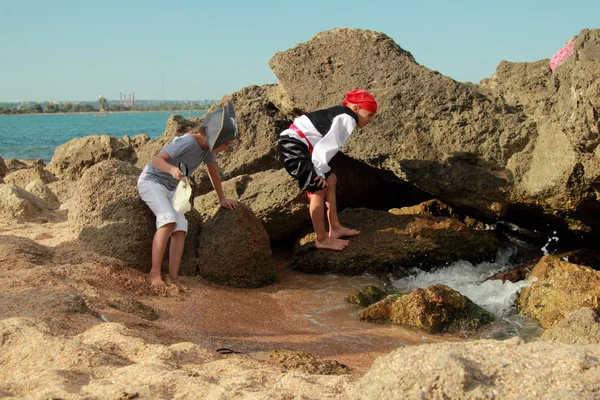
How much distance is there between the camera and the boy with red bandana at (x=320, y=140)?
19.9 feet

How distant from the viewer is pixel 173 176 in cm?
530

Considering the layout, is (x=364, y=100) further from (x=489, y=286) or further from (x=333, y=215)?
(x=489, y=286)

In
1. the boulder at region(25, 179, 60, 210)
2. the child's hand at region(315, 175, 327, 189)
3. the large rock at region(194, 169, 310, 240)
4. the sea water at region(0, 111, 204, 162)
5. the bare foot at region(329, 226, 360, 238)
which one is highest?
the child's hand at region(315, 175, 327, 189)

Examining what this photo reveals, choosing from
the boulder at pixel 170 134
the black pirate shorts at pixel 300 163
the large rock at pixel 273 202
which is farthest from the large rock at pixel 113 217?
the boulder at pixel 170 134

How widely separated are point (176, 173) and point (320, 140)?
1.51 meters

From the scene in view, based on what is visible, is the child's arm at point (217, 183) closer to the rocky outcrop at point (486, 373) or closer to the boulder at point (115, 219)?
the boulder at point (115, 219)

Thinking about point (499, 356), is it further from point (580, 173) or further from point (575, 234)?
point (575, 234)

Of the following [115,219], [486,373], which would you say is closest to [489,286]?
[115,219]

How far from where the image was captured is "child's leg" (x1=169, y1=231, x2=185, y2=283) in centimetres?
547

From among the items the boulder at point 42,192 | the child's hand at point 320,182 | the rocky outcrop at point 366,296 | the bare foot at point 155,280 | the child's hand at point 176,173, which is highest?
the child's hand at point 176,173

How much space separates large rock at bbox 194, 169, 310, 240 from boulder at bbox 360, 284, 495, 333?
166 centimetres

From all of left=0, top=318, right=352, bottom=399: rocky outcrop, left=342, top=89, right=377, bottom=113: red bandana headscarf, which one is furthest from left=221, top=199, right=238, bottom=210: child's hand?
left=0, top=318, right=352, bottom=399: rocky outcrop

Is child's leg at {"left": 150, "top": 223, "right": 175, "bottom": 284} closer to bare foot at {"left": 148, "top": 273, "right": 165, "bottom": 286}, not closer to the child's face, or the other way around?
bare foot at {"left": 148, "top": 273, "right": 165, "bottom": 286}

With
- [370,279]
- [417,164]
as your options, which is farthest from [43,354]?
[417,164]
